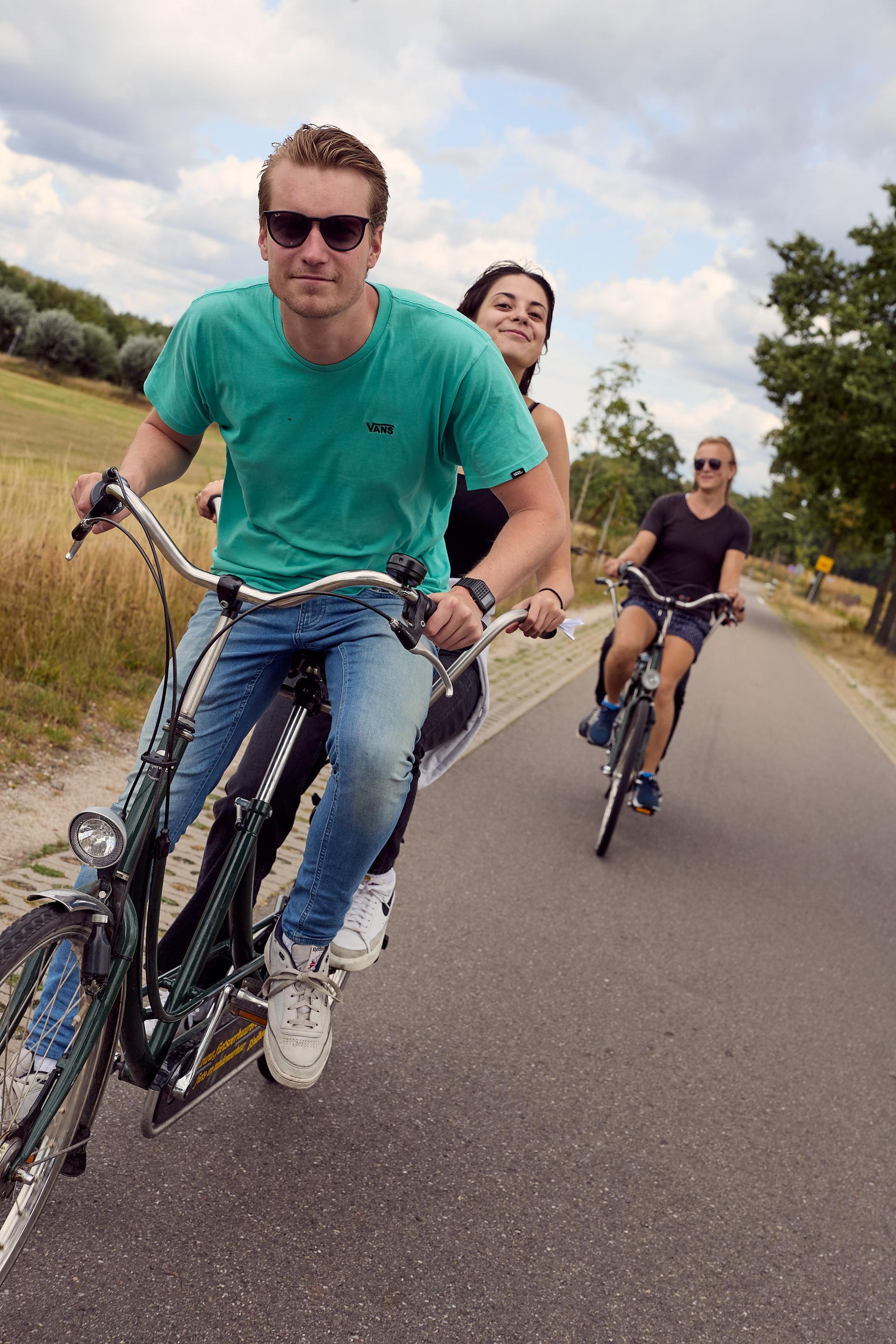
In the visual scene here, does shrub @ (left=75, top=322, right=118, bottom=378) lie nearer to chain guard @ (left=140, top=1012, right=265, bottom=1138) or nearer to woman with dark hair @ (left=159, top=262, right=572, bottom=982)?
woman with dark hair @ (left=159, top=262, right=572, bottom=982)

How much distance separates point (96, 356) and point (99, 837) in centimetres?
6709

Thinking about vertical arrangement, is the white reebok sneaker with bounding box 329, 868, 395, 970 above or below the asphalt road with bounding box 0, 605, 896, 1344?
above

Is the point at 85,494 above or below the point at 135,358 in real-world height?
above

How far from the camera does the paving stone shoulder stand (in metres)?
3.91

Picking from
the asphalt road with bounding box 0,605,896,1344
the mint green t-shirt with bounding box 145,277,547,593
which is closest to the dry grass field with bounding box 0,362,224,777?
the asphalt road with bounding box 0,605,896,1344

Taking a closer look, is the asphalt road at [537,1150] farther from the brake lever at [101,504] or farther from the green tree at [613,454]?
the green tree at [613,454]

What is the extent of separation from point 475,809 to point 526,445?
4181mm

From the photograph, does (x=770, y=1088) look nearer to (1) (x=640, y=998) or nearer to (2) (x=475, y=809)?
(1) (x=640, y=998)

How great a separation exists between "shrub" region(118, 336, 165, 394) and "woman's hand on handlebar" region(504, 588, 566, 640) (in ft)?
207

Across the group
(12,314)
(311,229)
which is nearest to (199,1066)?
(311,229)

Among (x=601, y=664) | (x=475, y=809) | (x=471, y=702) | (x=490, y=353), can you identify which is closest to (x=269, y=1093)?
(x=471, y=702)

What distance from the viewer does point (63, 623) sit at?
6.82 metres

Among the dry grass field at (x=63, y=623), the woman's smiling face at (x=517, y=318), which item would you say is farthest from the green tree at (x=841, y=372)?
the woman's smiling face at (x=517, y=318)

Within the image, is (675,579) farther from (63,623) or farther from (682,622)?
(63,623)
